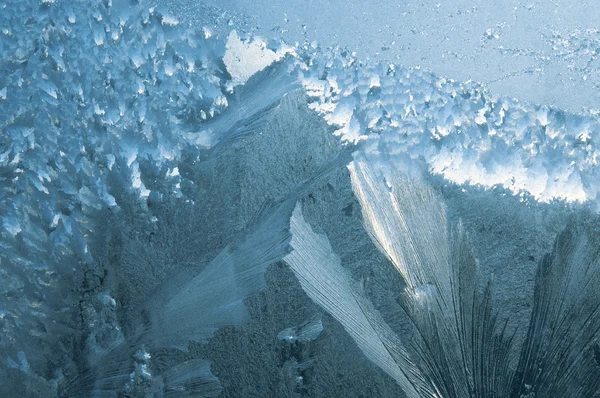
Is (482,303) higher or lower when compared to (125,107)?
lower

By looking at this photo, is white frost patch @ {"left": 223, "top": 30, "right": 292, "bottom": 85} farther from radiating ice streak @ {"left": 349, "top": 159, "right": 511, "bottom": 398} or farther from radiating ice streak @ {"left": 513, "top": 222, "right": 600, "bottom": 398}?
radiating ice streak @ {"left": 513, "top": 222, "right": 600, "bottom": 398}

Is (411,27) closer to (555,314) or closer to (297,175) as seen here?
(297,175)

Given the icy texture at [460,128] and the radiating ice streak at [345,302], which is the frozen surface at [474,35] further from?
the radiating ice streak at [345,302]

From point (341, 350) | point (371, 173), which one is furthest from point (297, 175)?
point (341, 350)

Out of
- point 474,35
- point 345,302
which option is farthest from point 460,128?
point 345,302

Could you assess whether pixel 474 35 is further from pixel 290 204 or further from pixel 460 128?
pixel 290 204

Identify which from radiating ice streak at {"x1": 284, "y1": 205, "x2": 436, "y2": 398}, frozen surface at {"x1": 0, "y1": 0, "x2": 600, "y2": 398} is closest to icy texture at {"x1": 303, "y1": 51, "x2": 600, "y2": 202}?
frozen surface at {"x1": 0, "y1": 0, "x2": 600, "y2": 398}

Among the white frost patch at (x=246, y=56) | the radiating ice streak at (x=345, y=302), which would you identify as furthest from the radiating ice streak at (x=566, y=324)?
the white frost patch at (x=246, y=56)
